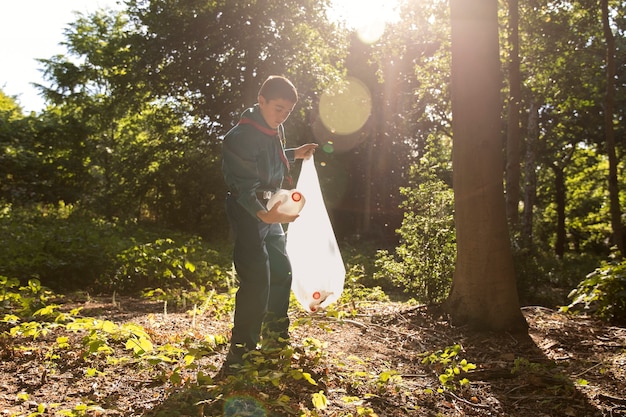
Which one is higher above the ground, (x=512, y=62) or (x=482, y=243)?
(x=512, y=62)

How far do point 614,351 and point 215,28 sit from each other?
16.4 m

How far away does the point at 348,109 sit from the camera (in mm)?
23344

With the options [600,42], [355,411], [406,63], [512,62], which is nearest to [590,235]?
[406,63]

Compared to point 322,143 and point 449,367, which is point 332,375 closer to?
point 449,367

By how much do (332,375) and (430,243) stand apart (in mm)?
2771

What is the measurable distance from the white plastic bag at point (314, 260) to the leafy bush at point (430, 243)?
210 centimetres

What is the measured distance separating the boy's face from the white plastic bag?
70 centimetres

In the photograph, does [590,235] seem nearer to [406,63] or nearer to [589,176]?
[589,176]

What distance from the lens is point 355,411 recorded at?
2662 mm

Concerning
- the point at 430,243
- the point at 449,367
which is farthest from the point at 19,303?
the point at 430,243

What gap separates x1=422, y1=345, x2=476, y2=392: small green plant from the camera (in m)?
3.07

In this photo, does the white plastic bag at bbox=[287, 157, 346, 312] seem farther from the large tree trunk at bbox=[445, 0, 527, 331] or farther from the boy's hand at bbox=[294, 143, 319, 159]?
the large tree trunk at bbox=[445, 0, 527, 331]

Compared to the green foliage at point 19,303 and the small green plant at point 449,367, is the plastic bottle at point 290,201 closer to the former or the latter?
the small green plant at point 449,367

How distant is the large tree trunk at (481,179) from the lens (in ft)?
14.4
